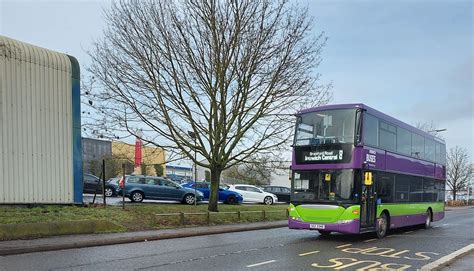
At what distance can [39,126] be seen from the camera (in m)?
16.9

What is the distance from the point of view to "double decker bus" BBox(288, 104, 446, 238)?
47.9 feet

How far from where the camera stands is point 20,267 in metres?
9.41

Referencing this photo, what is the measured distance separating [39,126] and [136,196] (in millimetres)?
9812

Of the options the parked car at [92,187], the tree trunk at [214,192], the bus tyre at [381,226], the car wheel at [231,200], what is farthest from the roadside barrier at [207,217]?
the parked car at [92,187]

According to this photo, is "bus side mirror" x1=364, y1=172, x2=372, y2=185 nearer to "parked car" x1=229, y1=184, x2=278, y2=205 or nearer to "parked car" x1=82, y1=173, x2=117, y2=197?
"parked car" x1=82, y1=173, x2=117, y2=197

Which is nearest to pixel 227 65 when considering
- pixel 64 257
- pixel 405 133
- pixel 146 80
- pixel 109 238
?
pixel 146 80

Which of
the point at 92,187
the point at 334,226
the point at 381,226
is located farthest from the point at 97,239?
the point at 92,187

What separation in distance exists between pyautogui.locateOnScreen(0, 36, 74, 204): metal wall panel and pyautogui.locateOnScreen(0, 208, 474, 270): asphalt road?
17.0ft

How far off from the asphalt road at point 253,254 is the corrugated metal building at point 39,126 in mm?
5193

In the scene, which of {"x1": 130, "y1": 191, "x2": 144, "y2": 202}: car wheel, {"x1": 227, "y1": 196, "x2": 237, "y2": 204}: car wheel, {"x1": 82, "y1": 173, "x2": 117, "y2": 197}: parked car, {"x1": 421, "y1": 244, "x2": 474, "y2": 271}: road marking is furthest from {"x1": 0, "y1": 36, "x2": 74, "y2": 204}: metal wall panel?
{"x1": 227, "y1": 196, "x2": 237, "y2": 204}: car wheel

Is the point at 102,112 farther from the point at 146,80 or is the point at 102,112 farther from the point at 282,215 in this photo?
the point at 282,215

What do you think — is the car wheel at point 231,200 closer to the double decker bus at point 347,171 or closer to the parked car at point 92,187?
the parked car at point 92,187

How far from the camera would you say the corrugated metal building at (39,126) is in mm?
15883

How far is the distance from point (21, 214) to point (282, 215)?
14.1 meters
